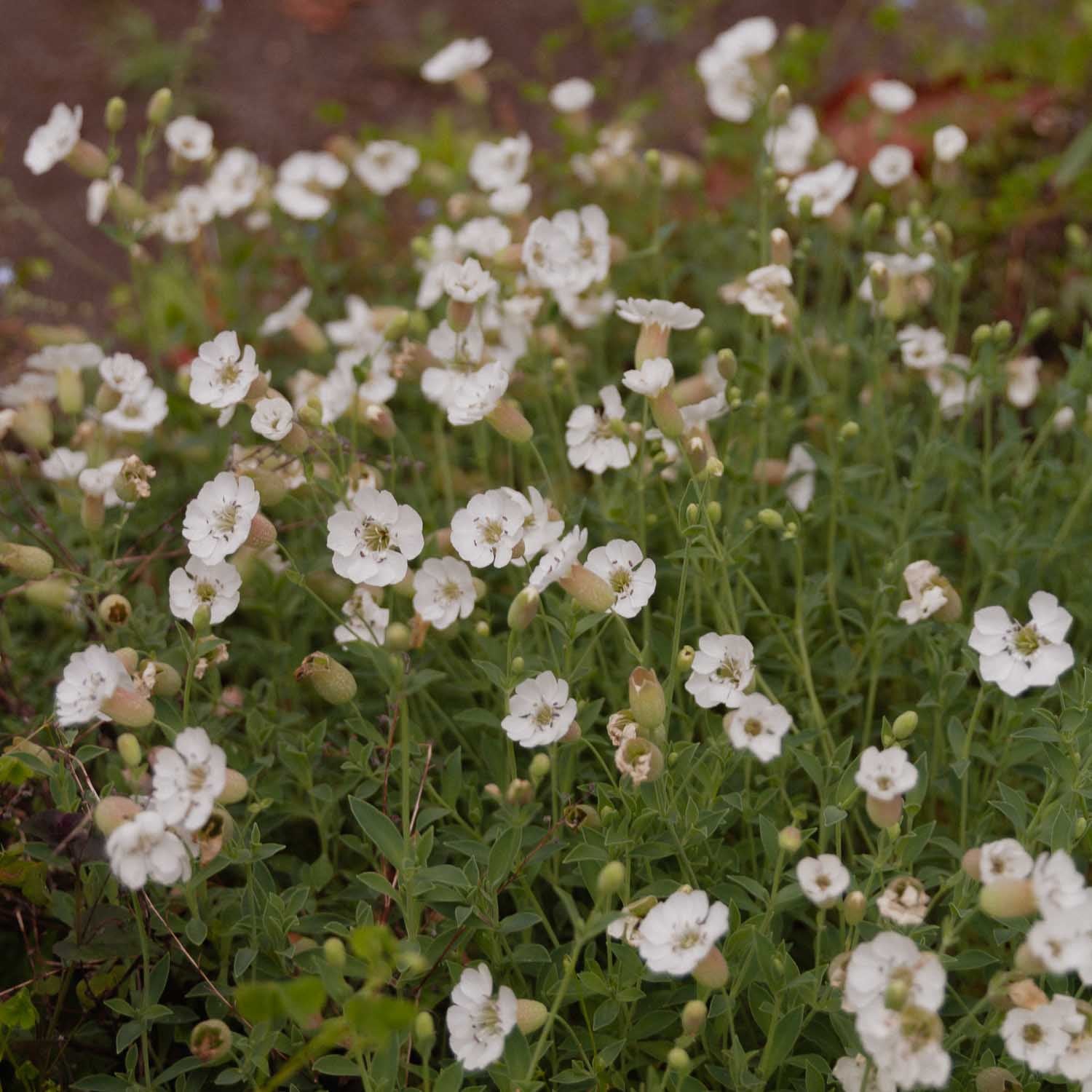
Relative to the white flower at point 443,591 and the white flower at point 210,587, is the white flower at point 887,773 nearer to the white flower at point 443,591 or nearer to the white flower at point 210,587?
the white flower at point 443,591

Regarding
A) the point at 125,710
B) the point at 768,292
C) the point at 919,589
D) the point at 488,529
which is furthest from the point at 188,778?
the point at 768,292

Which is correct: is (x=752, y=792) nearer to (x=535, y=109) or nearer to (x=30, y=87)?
(x=535, y=109)

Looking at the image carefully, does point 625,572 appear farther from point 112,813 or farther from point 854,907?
point 112,813

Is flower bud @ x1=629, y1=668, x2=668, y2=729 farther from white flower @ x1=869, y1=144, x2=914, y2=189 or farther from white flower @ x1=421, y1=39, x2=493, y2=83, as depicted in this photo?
white flower @ x1=421, y1=39, x2=493, y2=83

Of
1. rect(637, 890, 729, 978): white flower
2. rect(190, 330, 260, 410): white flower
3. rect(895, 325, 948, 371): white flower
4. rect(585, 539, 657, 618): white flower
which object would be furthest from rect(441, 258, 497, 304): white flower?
rect(637, 890, 729, 978): white flower

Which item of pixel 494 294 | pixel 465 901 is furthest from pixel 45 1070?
pixel 494 294
